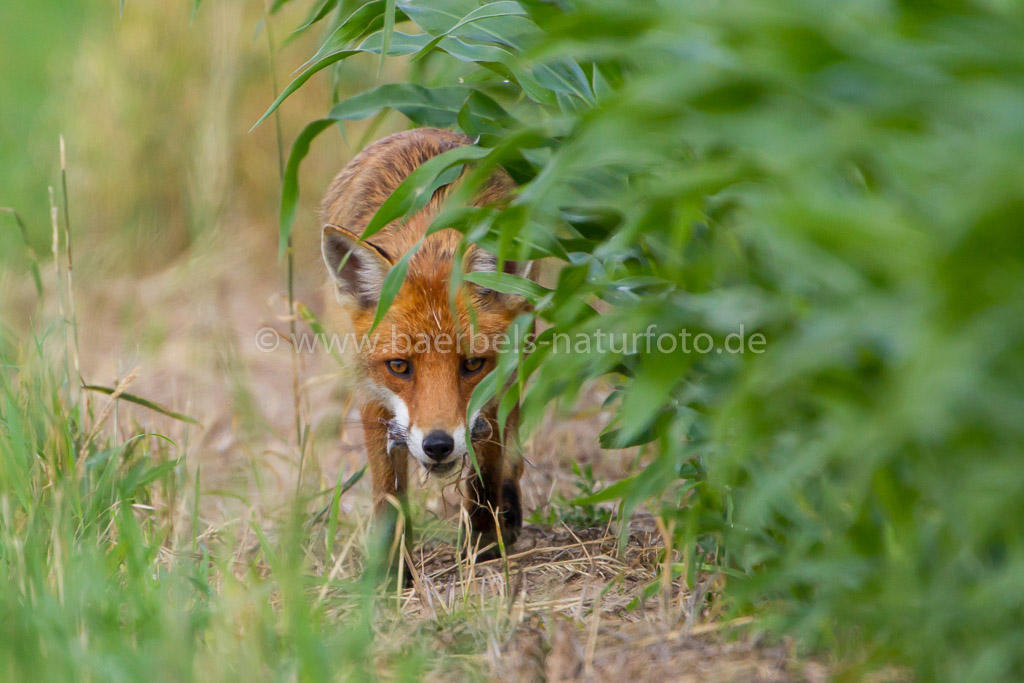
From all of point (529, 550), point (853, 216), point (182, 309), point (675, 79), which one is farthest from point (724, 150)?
point (182, 309)

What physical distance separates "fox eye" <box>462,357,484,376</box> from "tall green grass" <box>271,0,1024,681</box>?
1.26 meters

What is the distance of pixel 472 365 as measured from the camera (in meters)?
3.69

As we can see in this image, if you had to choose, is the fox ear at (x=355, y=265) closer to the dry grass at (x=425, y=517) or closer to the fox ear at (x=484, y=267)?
the fox ear at (x=484, y=267)

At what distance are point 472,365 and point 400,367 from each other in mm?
304

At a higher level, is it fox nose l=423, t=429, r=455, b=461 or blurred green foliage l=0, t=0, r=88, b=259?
blurred green foliage l=0, t=0, r=88, b=259

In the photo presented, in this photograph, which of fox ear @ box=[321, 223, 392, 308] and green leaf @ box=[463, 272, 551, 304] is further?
fox ear @ box=[321, 223, 392, 308]

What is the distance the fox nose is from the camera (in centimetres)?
336

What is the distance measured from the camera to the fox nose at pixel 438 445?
132 inches

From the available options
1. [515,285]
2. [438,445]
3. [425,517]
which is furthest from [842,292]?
[425,517]

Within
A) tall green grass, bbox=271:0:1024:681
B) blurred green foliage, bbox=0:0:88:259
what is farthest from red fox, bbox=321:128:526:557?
blurred green foliage, bbox=0:0:88:259

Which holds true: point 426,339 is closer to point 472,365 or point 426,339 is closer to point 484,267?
point 472,365

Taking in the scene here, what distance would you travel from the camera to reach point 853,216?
57.6 inches

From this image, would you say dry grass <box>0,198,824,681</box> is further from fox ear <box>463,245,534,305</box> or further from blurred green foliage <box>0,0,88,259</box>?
blurred green foliage <box>0,0,88,259</box>

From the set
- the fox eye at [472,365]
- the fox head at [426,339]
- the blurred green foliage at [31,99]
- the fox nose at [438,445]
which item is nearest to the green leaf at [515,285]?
the fox head at [426,339]
